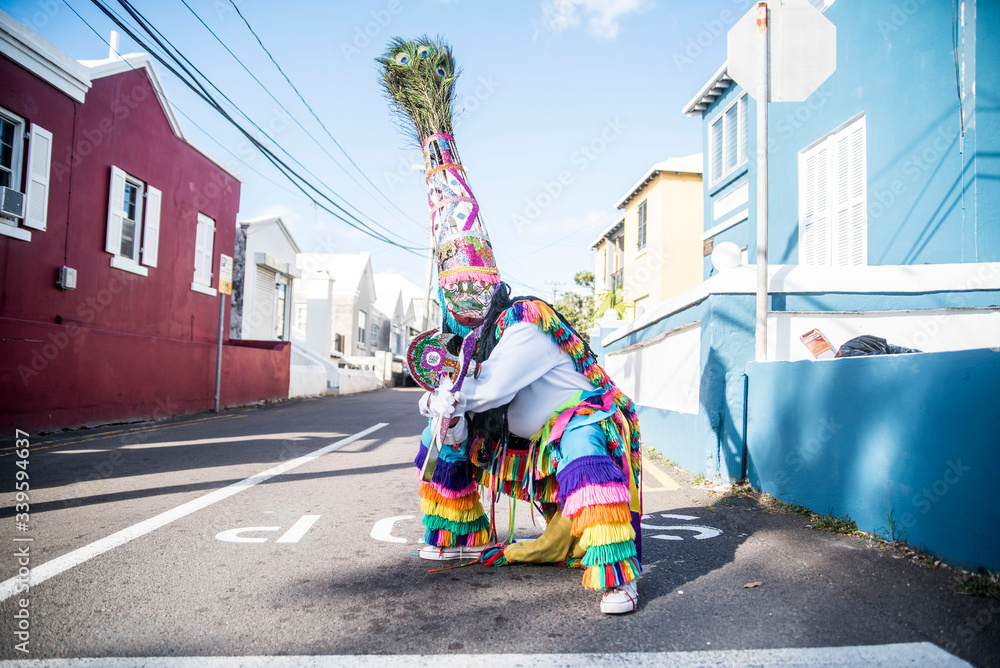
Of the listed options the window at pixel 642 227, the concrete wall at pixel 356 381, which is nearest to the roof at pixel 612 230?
the window at pixel 642 227

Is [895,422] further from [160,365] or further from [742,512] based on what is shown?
[160,365]

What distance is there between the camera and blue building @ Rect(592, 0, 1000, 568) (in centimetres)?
302

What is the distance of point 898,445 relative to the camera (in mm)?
3232

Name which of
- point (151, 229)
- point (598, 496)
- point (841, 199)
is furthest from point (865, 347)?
point (151, 229)

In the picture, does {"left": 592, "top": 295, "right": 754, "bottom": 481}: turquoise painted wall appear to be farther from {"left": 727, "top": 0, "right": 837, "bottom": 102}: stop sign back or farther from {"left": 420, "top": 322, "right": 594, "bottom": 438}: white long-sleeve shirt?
{"left": 420, "top": 322, "right": 594, "bottom": 438}: white long-sleeve shirt

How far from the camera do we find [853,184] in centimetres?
888

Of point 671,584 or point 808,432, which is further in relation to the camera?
point 808,432

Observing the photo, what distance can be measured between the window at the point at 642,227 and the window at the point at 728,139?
664cm

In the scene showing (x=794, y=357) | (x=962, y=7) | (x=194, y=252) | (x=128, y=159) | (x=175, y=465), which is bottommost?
(x=175, y=465)

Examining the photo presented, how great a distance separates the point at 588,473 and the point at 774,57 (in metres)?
4.06

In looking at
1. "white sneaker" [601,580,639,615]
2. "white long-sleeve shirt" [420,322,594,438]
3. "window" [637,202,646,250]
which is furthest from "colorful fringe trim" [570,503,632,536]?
"window" [637,202,646,250]

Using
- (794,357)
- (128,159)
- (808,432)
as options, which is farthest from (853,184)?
(128,159)

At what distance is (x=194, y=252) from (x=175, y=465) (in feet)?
30.1

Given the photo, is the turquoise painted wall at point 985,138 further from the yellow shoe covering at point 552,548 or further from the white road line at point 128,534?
the white road line at point 128,534
